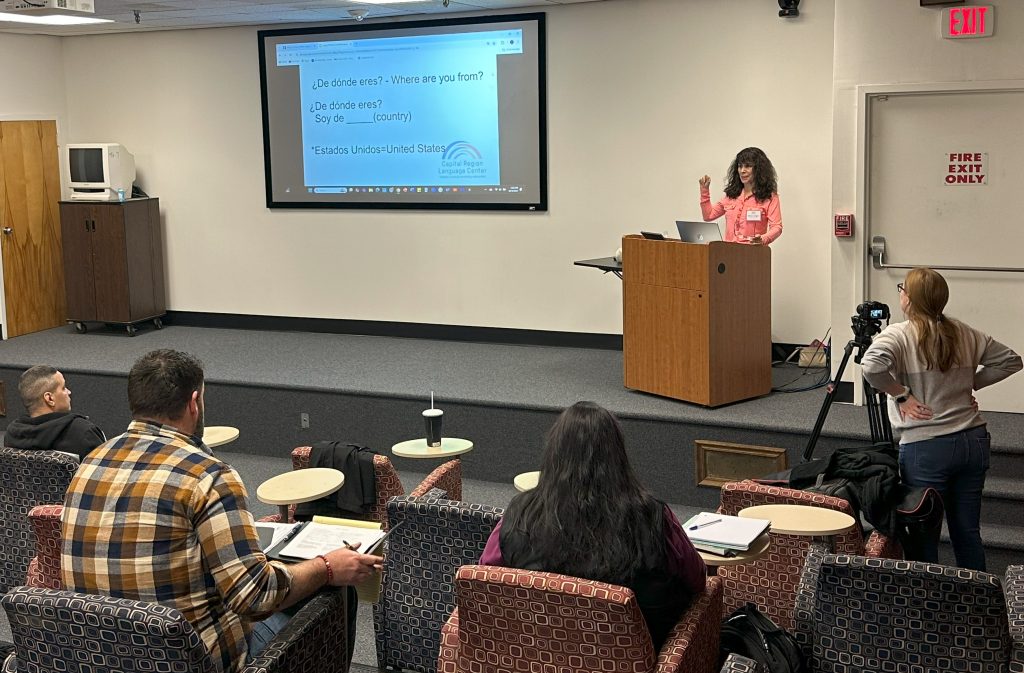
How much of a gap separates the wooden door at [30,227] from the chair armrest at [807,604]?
7.19 metres

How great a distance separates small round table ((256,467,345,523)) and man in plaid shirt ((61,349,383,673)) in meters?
1.18

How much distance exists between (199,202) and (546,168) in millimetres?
2984

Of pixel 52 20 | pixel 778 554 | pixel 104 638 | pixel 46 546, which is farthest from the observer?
pixel 52 20

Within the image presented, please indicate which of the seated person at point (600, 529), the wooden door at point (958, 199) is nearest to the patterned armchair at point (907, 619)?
the seated person at point (600, 529)

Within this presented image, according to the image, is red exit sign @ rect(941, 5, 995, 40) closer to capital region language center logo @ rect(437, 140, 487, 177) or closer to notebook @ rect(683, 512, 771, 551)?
notebook @ rect(683, 512, 771, 551)

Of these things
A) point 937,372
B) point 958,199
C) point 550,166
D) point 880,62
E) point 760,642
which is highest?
point 880,62

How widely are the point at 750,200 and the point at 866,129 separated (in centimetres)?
99

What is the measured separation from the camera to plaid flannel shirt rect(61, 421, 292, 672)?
8.50 feet

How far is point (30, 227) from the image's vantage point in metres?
8.88

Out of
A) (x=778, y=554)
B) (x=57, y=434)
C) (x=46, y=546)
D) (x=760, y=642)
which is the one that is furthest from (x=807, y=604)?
(x=57, y=434)

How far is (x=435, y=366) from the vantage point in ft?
23.7

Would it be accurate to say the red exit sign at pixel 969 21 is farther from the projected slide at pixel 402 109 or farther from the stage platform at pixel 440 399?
the projected slide at pixel 402 109

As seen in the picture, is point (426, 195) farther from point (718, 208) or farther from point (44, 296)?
point (44, 296)

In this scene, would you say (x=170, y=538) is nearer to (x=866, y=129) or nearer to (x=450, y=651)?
(x=450, y=651)
